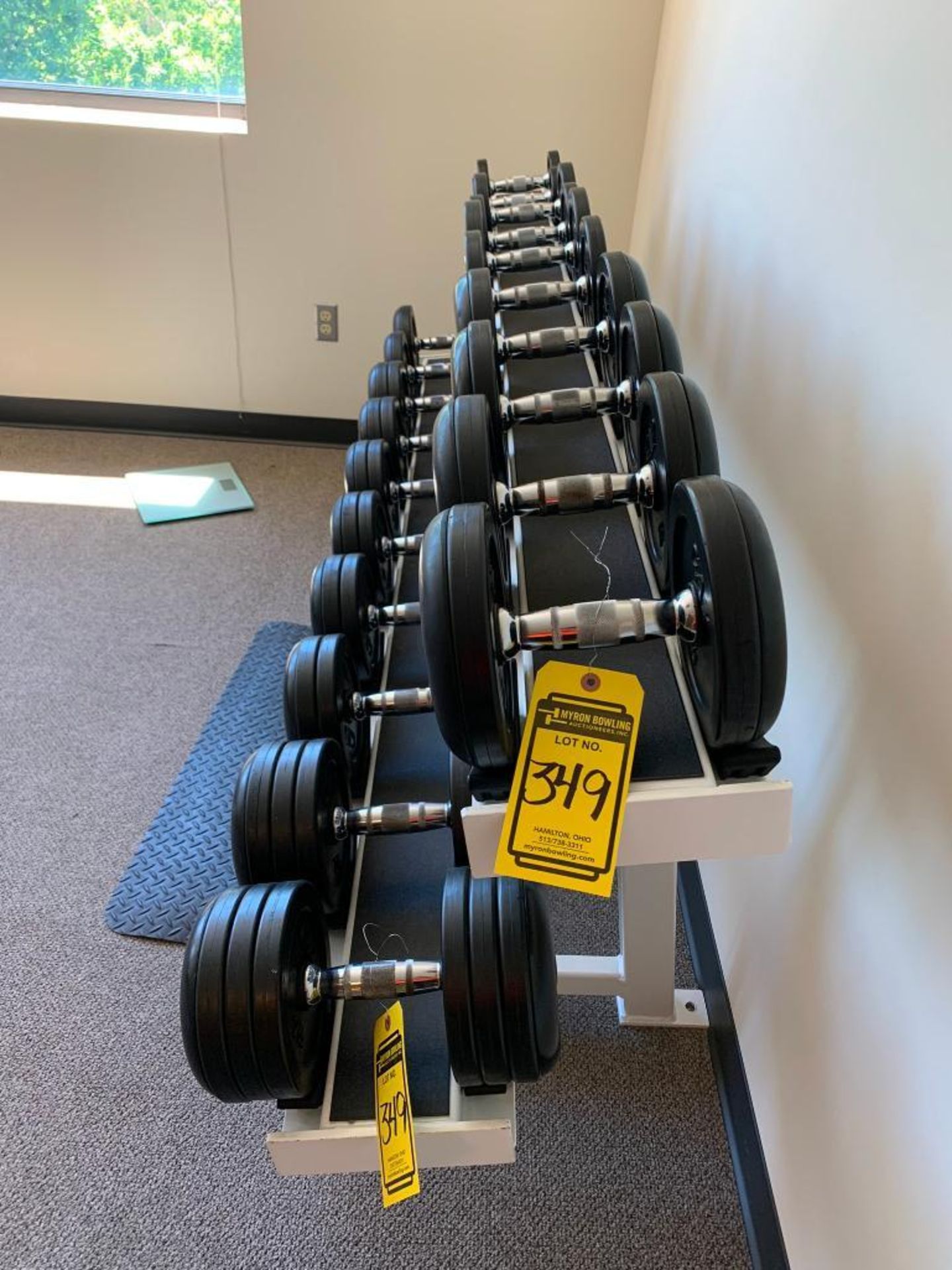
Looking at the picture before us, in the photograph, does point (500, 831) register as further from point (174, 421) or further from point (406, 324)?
point (174, 421)

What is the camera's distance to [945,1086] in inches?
31.4

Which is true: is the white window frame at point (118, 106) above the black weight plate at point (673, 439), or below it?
above

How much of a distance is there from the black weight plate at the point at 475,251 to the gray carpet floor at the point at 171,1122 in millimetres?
1239

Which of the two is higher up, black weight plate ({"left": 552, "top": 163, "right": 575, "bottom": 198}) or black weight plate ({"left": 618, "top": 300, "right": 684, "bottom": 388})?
black weight plate ({"left": 552, "top": 163, "right": 575, "bottom": 198})

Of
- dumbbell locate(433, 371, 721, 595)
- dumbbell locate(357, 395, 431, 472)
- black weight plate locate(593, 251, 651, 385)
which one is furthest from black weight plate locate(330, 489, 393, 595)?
dumbbell locate(433, 371, 721, 595)

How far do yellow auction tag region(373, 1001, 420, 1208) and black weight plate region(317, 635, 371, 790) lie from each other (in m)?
0.41

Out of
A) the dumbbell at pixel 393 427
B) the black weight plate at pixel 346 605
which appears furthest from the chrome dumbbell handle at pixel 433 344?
the black weight plate at pixel 346 605

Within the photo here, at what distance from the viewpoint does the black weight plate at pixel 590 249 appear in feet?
4.88

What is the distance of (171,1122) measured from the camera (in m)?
1.46

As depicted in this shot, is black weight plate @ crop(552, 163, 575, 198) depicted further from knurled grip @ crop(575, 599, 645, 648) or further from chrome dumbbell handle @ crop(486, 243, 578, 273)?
knurled grip @ crop(575, 599, 645, 648)

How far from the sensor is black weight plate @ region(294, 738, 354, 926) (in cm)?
105

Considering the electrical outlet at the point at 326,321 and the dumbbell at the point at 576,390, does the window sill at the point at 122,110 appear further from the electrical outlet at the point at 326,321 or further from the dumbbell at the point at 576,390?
the dumbbell at the point at 576,390

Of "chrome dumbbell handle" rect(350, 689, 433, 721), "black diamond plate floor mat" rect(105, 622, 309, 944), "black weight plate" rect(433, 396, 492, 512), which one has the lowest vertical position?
"black diamond plate floor mat" rect(105, 622, 309, 944)

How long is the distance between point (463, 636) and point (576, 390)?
592 millimetres
